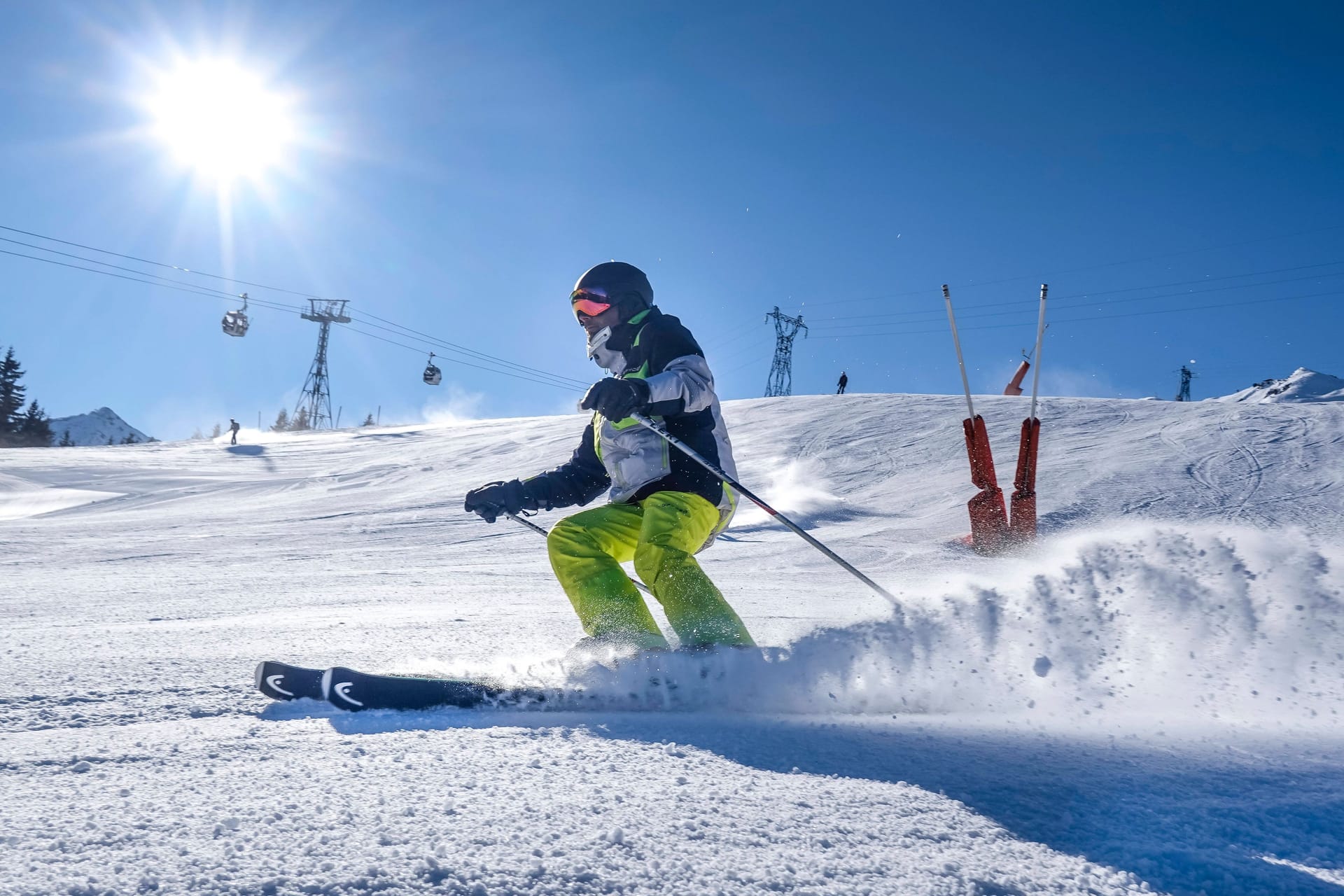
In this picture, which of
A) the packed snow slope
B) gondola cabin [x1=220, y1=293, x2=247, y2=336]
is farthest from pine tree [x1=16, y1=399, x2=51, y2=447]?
the packed snow slope

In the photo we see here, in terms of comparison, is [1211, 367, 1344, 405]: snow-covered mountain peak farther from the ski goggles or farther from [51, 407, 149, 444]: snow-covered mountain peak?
[51, 407, 149, 444]: snow-covered mountain peak

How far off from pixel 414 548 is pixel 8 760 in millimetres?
6907

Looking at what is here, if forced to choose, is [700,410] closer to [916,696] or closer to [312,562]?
[916,696]

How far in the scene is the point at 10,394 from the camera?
4400cm

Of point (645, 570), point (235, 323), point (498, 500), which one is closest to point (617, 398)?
point (645, 570)

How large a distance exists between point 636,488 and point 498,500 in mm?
614

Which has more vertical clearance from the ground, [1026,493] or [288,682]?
[1026,493]

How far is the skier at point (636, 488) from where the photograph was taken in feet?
8.07

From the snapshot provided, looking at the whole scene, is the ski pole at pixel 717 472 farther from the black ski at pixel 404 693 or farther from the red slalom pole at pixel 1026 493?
the red slalom pole at pixel 1026 493

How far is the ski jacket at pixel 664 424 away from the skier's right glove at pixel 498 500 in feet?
1.21

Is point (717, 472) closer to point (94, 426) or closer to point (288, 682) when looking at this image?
point (288, 682)

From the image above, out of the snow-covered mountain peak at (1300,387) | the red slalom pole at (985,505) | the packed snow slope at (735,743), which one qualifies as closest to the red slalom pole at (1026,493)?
the red slalom pole at (985,505)

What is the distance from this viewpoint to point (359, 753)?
1.46 meters

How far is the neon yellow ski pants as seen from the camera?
2.38 metres
